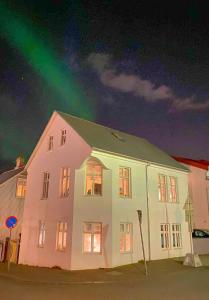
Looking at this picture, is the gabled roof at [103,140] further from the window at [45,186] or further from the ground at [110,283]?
the ground at [110,283]

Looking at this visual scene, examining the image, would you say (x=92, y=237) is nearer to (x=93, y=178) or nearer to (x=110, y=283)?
(x=93, y=178)

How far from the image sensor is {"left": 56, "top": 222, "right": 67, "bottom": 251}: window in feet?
54.2

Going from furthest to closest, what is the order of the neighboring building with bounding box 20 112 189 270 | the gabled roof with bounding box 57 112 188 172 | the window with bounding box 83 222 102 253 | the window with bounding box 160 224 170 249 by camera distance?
the window with bounding box 160 224 170 249, the gabled roof with bounding box 57 112 188 172, the neighboring building with bounding box 20 112 189 270, the window with bounding box 83 222 102 253

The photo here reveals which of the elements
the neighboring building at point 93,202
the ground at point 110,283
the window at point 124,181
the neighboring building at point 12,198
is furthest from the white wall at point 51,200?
the neighboring building at point 12,198

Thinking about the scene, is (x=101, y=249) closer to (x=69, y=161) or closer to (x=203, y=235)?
(x=69, y=161)

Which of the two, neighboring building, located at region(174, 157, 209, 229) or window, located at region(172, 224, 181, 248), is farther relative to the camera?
neighboring building, located at region(174, 157, 209, 229)

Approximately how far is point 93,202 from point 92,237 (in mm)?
2089

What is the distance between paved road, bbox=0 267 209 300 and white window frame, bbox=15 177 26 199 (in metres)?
11.0

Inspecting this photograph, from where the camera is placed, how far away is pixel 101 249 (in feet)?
53.0

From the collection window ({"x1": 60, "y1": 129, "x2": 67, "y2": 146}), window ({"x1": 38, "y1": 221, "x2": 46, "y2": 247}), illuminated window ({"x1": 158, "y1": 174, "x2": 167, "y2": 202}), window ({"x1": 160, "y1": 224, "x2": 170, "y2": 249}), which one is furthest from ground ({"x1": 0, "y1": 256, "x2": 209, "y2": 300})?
window ({"x1": 60, "y1": 129, "x2": 67, "y2": 146})

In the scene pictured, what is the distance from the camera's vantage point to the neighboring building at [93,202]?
1625 cm

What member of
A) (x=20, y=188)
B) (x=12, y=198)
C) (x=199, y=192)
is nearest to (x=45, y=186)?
(x=20, y=188)

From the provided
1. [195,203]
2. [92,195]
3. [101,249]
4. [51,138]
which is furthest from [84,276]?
[195,203]

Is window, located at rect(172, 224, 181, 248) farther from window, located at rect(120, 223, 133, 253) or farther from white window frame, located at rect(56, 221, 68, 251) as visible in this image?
white window frame, located at rect(56, 221, 68, 251)
